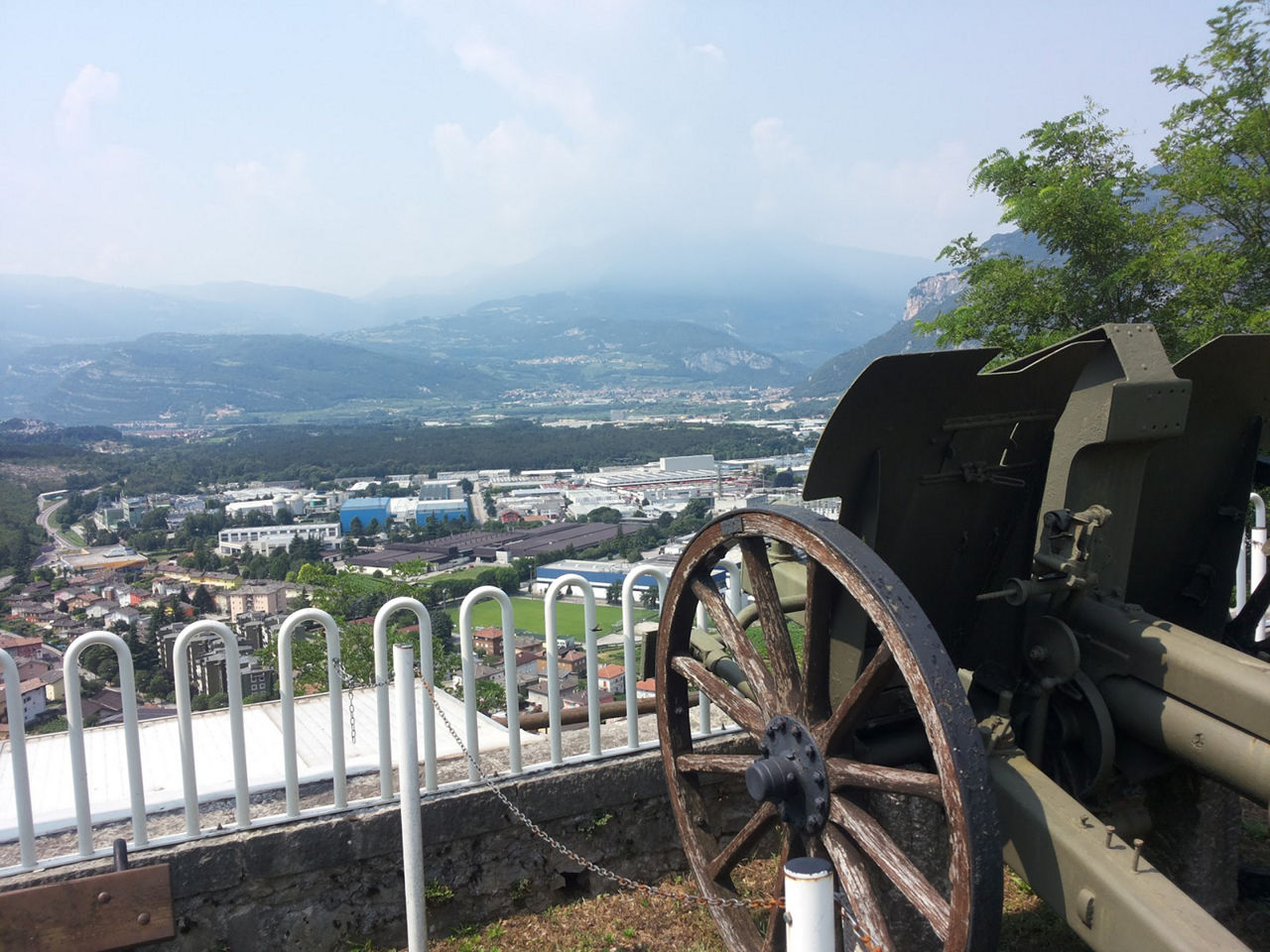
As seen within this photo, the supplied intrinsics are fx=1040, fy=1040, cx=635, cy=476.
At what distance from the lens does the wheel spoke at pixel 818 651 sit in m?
3.37

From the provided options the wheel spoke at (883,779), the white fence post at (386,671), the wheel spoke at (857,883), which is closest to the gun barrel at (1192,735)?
the wheel spoke at (883,779)

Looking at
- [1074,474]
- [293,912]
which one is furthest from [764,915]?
[1074,474]

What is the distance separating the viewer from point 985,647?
400cm

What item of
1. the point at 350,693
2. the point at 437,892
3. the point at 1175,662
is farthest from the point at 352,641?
the point at 1175,662

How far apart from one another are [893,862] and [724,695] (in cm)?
101

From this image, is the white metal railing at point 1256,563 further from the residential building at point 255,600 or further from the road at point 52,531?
the road at point 52,531

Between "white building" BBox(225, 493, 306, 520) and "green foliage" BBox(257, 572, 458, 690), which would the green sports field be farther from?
"white building" BBox(225, 493, 306, 520)

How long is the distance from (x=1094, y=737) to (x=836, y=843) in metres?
1.02

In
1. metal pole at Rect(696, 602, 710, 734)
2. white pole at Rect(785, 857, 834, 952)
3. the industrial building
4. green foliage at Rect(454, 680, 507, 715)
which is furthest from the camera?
the industrial building

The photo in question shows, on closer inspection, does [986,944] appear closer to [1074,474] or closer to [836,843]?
[836,843]

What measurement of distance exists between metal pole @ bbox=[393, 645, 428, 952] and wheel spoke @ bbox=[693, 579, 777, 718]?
1.11 m

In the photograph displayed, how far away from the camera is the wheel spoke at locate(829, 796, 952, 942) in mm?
2848

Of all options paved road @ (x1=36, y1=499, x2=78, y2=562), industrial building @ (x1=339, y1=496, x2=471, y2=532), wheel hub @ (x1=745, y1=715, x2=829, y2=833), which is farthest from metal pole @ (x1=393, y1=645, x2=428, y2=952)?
industrial building @ (x1=339, y1=496, x2=471, y2=532)

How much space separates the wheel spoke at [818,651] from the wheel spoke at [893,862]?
1.07 feet
